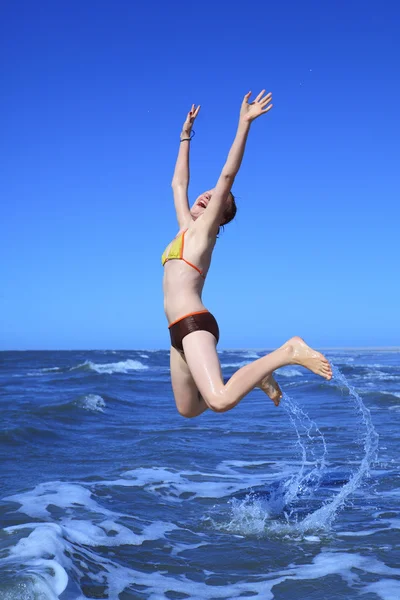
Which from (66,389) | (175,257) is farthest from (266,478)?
(66,389)

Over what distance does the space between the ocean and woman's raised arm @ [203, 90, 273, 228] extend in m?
2.33

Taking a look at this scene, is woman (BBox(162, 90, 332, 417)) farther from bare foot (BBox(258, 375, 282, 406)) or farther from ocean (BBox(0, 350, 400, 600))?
ocean (BBox(0, 350, 400, 600))

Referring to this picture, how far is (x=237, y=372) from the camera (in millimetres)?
5250

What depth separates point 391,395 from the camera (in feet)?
62.5

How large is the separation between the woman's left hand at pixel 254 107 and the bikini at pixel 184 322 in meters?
1.05

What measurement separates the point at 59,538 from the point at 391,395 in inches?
582

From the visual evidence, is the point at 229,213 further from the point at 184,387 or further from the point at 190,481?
the point at 190,481

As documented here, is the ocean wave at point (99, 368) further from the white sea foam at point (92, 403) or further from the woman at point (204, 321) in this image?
the woman at point (204, 321)

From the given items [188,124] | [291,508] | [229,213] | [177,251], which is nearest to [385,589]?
[291,508]

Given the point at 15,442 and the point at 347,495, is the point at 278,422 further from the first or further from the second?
the point at 347,495

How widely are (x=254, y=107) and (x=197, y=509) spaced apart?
4.32m

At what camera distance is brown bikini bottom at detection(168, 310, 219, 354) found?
17.9ft

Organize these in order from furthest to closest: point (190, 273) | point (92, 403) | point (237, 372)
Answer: point (92, 403) < point (190, 273) < point (237, 372)

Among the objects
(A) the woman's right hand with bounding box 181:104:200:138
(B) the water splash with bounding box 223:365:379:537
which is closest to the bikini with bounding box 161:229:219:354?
(A) the woman's right hand with bounding box 181:104:200:138
